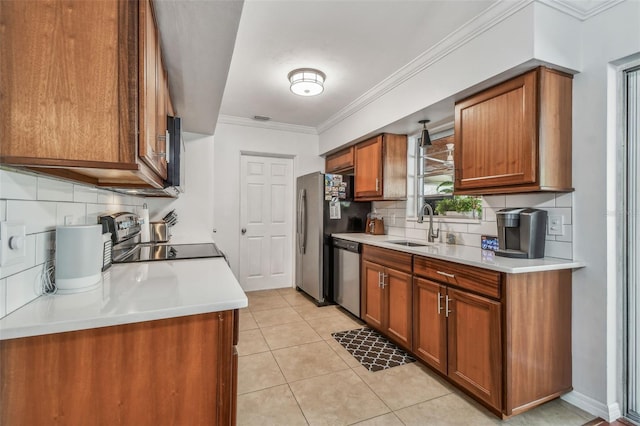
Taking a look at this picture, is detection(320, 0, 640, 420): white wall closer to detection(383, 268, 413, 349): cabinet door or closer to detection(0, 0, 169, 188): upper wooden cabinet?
detection(383, 268, 413, 349): cabinet door

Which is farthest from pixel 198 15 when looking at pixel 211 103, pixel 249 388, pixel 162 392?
pixel 249 388

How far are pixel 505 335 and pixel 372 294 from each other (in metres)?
1.40

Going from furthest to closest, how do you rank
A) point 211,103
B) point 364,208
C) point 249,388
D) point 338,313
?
point 364,208
point 338,313
point 211,103
point 249,388

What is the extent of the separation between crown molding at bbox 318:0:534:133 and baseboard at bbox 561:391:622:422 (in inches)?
94.7

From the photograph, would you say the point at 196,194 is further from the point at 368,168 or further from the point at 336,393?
the point at 336,393

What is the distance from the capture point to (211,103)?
2516mm

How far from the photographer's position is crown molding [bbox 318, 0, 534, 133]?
187 cm

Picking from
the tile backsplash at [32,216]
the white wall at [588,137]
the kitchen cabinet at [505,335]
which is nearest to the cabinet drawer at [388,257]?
the kitchen cabinet at [505,335]

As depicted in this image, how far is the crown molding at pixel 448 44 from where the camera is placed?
1.87 m

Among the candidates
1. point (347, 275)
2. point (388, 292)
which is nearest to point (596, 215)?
point (388, 292)

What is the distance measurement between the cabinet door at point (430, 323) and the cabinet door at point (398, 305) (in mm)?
76

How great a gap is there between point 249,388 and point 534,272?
1.98m

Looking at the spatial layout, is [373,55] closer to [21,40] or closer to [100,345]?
[21,40]

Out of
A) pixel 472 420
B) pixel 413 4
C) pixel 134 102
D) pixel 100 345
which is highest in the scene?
pixel 413 4
